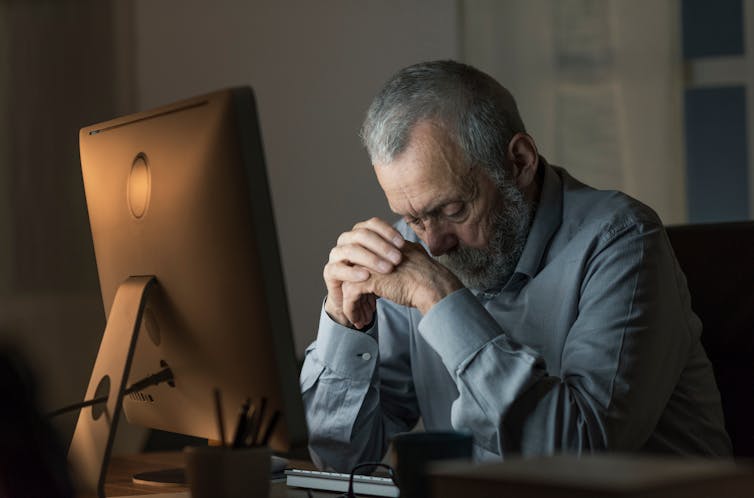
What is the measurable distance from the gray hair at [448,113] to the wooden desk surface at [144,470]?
1.78ft

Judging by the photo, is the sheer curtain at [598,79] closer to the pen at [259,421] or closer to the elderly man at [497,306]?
the elderly man at [497,306]

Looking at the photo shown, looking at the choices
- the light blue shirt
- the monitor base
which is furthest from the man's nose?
the monitor base

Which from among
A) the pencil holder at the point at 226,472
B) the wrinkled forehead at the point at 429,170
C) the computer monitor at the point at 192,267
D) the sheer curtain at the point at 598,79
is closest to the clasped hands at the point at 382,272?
the wrinkled forehead at the point at 429,170

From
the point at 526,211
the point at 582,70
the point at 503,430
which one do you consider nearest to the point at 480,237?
the point at 526,211

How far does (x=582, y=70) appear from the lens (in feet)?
10.1

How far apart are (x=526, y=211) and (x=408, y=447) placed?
28.9 inches

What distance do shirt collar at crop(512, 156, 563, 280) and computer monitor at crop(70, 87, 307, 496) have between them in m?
0.65

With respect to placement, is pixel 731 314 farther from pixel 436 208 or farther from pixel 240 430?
pixel 240 430

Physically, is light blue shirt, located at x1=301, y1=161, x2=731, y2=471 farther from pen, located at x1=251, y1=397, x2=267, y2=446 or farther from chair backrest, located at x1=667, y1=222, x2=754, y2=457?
pen, located at x1=251, y1=397, x2=267, y2=446

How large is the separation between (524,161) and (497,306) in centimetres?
25

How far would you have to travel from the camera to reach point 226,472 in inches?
38.0

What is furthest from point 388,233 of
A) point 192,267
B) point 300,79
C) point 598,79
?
point 300,79

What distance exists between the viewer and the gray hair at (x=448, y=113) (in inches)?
63.2

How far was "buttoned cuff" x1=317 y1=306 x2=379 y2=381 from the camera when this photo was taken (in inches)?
63.6
